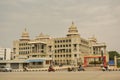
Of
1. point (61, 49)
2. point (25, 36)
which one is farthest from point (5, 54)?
point (61, 49)

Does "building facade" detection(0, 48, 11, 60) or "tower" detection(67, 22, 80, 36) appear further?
"building facade" detection(0, 48, 11, 60)

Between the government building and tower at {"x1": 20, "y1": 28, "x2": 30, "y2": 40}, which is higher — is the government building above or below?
below

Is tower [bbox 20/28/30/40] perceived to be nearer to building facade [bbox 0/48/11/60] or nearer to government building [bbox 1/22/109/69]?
government building [bbox 1/22/109/69]

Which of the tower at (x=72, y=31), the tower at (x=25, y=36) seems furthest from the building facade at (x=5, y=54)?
the tower at (x=72, y=31)

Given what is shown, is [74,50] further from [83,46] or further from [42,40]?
[42,40]

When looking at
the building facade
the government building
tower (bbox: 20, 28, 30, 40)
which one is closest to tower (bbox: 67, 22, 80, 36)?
the government building

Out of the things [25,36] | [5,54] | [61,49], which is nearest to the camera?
[61,49]

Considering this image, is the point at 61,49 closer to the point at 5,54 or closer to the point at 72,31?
the point at 72,31

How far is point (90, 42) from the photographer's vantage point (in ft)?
381

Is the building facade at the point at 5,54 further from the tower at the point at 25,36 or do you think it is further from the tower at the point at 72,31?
the tower at the point at 72,31

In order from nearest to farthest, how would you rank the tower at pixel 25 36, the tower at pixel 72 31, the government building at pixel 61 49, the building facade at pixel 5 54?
1. the government building at pixel 61 49
2. the tower at pixel 72 31
3. the tower at pixel 25 36
4. the building facade at pixel 5 54

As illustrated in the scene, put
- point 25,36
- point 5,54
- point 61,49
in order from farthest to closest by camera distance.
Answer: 1. point 5,54
2. point 25,36
3. point 61,49

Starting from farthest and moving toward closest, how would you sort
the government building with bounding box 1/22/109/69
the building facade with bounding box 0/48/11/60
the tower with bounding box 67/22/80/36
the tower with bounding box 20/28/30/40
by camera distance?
the building facade with bounding box 0/48/11/60 → the tower with bounding box 20/28/30/40 → the tower with bounding box 67/22/80/36 → the government building with bounding box 1/22/109/69

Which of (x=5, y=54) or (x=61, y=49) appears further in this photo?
(x=5, y=54)
